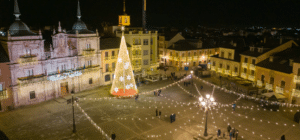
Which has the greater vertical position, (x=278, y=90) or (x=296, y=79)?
(x=296, y=79)

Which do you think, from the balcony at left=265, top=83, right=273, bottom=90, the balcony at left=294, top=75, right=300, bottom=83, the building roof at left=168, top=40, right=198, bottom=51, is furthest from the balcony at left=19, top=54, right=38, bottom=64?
the balcony at left=294, top=75, right=300, bottom=83

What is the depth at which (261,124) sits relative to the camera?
28281mm

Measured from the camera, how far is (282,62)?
37438 mm

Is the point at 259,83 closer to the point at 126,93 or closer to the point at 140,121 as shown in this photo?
the point at 140,121

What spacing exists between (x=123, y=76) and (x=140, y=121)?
10.9 meters

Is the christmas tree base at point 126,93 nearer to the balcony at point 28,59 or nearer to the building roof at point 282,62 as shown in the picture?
the balcony at point 28,59

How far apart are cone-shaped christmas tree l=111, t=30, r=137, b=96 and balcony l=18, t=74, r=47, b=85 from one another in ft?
39.8

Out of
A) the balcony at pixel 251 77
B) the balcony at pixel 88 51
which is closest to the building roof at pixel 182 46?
the balcony at pixel 251 77

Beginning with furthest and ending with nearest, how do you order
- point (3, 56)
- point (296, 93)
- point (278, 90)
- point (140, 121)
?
point (278, 90) < point (296, 93) < point (3, 56) < point (140, 121)

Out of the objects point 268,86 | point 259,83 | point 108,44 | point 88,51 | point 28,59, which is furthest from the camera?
point 108,44

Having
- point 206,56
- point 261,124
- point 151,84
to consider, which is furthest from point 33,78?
point 206,56

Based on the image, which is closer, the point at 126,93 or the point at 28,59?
the point at 28,59

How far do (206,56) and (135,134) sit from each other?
48727mm

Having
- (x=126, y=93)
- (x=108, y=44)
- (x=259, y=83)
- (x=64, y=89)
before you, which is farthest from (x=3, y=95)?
(x=259, y=83)
